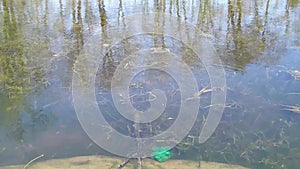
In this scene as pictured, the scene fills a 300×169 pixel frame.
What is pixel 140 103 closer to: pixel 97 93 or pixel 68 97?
pixel 97 93

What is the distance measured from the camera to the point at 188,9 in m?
6.95

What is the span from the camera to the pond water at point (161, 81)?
3.00 meters

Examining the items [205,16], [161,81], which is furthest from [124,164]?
[205,16]

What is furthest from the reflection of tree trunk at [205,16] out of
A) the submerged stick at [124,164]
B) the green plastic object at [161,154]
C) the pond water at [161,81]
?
the submerged stick at [124,164]

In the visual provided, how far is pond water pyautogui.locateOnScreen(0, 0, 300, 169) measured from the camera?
3.00m

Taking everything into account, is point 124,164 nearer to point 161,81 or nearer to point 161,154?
point 161,154

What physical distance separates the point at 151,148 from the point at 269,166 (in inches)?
34.5

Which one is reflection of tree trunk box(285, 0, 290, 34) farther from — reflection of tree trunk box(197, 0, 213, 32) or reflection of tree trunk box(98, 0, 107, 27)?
reflection of tree trunk box(98, 0, 107, 27)

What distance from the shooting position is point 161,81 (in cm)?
400

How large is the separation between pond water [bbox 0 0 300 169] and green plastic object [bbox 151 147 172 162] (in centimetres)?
6

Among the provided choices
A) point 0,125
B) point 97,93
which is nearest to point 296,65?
point 97,93

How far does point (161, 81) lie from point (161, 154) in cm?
126

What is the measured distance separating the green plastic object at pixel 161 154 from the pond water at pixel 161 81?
6 centimetres

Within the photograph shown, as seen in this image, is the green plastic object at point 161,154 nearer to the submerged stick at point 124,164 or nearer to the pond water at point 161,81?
the pond water at point 161,81
